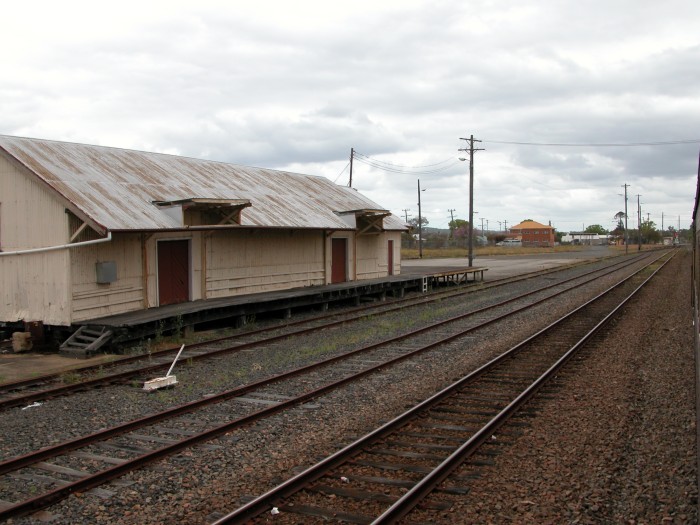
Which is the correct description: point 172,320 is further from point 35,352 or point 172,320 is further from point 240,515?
point 240,515

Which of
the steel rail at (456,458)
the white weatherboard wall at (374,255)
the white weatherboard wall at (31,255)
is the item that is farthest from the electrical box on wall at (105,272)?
the white weatherboard wall at (374,255)

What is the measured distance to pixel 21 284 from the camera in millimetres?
14391

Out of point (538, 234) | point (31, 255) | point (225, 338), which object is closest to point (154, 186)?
point (31, 255)

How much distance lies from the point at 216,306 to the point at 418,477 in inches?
414

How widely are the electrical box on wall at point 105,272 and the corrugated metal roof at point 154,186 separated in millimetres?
1006

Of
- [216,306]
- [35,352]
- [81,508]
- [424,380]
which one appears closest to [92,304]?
[35,352]

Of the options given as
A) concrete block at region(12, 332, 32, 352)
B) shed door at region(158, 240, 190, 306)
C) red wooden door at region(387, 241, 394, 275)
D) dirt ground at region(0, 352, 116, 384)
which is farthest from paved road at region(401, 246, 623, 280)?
dirt ground at region(0, 352, 116, 384)

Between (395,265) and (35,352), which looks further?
(395,265)

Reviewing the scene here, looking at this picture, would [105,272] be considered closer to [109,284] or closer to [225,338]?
[109,284]

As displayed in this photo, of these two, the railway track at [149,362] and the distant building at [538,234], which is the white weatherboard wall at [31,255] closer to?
the railway track at [149,362]

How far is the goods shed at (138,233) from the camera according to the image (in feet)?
45.5

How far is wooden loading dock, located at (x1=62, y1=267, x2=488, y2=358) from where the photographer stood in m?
13.5

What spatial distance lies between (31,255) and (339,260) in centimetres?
1248

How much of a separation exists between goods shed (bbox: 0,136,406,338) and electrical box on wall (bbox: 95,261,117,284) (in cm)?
3
